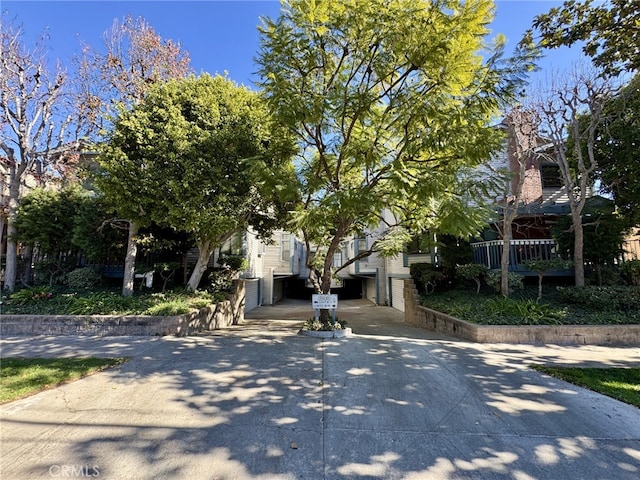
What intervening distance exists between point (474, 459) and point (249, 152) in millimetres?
8073

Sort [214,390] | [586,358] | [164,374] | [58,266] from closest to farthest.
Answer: [214,390] → [164,374] → [586,358] → [58,266]

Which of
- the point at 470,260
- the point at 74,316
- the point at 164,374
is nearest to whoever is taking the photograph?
the point at 164,374

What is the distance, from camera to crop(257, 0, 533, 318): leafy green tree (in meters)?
5.86

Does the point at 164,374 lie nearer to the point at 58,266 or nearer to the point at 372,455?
the point at 372,455

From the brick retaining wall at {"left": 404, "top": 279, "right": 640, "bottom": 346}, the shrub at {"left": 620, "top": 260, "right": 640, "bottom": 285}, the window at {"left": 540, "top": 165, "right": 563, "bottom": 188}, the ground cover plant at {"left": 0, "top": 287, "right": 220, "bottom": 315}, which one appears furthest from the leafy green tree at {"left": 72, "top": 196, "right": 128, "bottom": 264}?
the window at {"left": 540, "top": 165, "right": 563, "bottom": 188}

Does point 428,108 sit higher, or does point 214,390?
point 428,108

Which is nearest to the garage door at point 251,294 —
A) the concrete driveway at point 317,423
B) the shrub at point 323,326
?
the shrub at point 323,326

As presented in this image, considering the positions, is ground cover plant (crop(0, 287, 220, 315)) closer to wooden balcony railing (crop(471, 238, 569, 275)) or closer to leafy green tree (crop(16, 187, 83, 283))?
leafy green tree (crop(16, 187, 83, 283))

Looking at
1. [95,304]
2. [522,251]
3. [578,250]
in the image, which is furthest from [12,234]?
[578,250]

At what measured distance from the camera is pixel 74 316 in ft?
23.7

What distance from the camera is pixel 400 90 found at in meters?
6.84

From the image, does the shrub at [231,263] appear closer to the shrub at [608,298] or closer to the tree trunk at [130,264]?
the tree trunk at [130,264]

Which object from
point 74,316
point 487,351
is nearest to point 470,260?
point 487,351

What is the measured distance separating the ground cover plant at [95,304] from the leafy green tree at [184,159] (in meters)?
2.05
